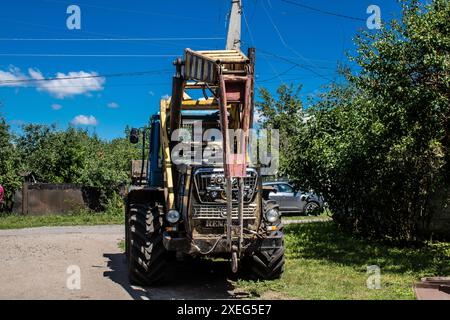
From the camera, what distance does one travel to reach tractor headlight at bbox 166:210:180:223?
808 cm

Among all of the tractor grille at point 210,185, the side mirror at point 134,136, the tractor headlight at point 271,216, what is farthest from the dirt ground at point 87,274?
the side mirror at point 134,136

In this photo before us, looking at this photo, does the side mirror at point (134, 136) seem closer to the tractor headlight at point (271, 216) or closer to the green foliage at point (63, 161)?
the tractor headlight at point (271, 216)

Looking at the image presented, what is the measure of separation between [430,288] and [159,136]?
504 cm

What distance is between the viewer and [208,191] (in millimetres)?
8062

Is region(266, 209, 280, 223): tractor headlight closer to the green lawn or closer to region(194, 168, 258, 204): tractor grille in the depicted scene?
region(194, 168, 258, 204): tractor grille

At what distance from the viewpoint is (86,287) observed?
8.49 metres

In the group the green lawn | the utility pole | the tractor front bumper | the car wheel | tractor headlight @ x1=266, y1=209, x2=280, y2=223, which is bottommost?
the green lawn

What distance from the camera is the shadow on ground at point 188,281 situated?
7.98 m

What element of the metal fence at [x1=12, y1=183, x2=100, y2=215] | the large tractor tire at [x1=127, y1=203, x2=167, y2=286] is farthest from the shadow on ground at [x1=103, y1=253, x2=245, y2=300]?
the metal fence at [x1=12, y1=183, x2=100, y2=215]

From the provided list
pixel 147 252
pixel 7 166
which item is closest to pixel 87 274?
pixel 147 252

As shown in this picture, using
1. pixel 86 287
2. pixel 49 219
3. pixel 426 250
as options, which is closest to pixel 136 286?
pixel 86 287

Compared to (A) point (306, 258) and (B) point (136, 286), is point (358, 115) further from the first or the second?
(B) point (136, 286)

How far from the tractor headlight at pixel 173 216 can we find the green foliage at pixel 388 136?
4762 mm

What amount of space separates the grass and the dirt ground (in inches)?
37.1
